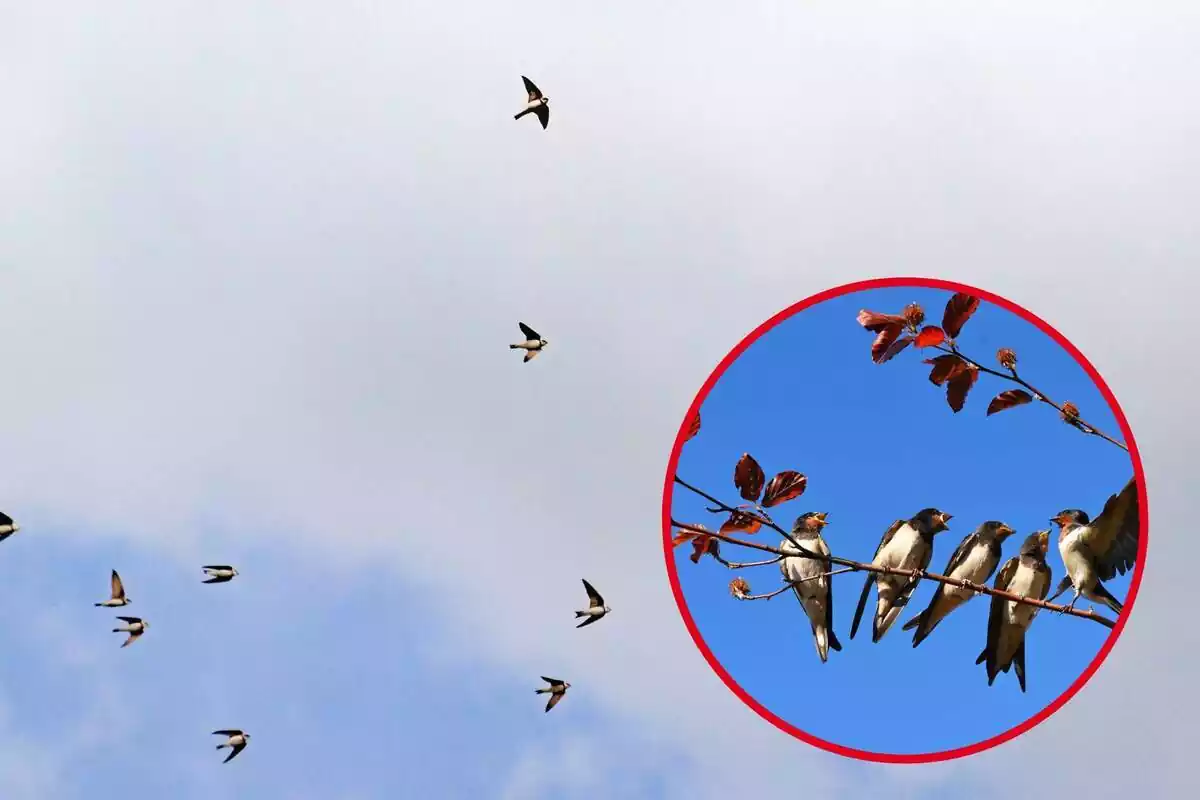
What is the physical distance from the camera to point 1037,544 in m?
9.70

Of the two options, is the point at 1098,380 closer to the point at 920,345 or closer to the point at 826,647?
the point at 920,345

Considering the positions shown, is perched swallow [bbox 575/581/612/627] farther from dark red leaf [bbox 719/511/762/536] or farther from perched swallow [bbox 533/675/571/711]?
dark red leaf [bbox 719/511/762/536]

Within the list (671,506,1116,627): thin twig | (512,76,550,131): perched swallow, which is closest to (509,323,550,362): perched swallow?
(512,76,550,131): perched swallow

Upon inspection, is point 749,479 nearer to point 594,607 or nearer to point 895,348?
point 895,348

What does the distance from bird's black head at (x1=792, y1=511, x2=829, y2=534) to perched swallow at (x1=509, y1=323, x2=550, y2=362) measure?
24.1 ft

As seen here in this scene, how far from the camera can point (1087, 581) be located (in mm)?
9820

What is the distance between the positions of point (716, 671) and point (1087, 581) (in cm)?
271

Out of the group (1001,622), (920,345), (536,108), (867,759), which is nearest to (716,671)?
(867,759)

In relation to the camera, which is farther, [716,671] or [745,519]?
[716,671]

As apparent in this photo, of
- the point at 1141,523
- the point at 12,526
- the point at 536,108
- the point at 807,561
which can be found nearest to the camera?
the point at 807,561

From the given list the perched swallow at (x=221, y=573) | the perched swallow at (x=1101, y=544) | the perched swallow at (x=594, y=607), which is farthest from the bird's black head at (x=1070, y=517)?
the perched swallow at (x=221, y=573)

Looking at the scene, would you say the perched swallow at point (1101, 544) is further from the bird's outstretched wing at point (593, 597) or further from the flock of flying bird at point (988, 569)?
the bird's outstretched wing at point (593, 597)

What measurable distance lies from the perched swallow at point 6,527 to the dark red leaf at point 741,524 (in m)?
12.2

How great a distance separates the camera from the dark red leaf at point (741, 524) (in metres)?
9.63
